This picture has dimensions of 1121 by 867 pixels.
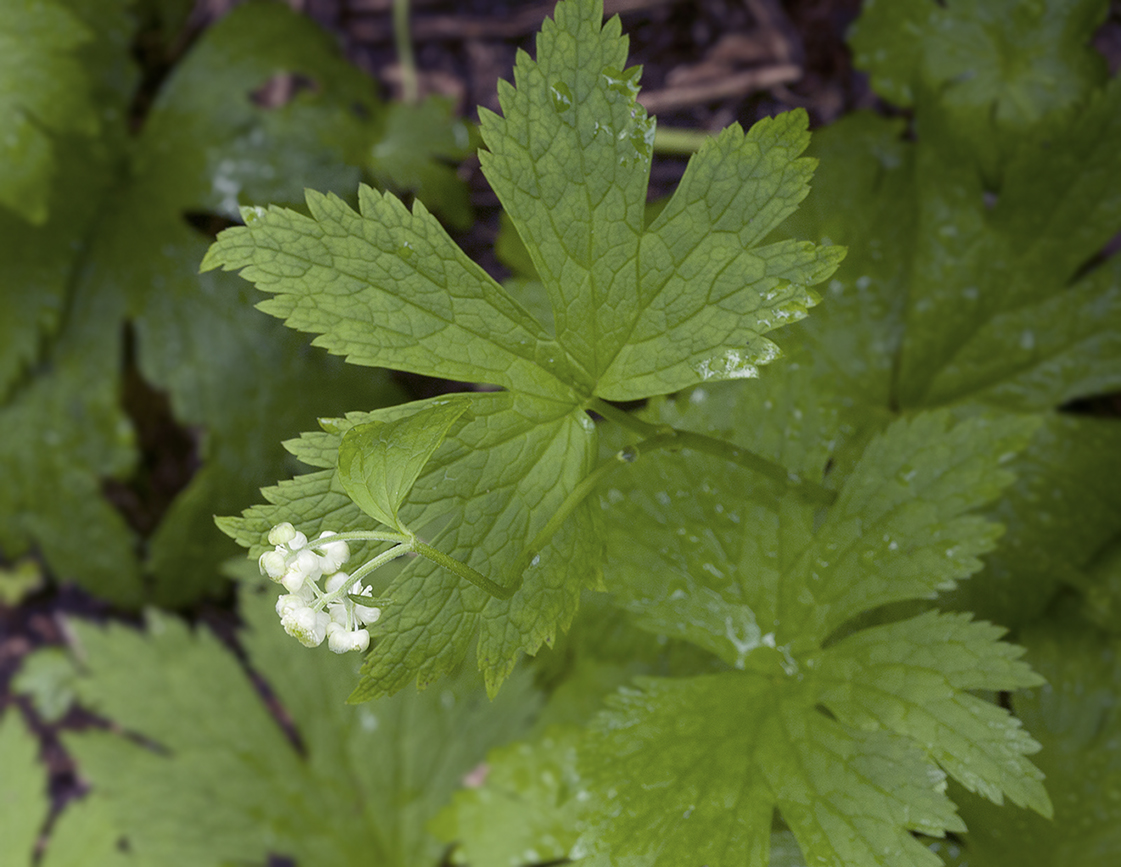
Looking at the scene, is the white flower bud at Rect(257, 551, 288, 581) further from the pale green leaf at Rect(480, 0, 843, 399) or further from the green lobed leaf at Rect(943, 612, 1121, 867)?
the green lobed leaf at Rect(943, 612, 1121, 867)

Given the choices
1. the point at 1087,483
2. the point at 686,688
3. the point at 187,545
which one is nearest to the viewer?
the point at 686,688

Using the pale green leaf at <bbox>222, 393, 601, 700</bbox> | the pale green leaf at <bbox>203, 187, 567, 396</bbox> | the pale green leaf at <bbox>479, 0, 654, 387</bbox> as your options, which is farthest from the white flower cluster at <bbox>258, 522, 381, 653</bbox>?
the pale green leaf at <bbox>479, 0, 654, 387</bbox>

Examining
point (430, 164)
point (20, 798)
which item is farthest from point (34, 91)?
point (20, 798)

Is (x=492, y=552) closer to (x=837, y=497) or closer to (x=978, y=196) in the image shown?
(x=837, y=497)

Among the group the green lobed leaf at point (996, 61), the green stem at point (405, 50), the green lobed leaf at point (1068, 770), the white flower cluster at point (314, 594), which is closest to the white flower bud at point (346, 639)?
the white flower cluster at point (314, 594)

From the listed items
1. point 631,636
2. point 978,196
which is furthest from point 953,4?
point 631,636

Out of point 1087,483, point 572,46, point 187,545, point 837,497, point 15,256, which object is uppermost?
point 572,46
